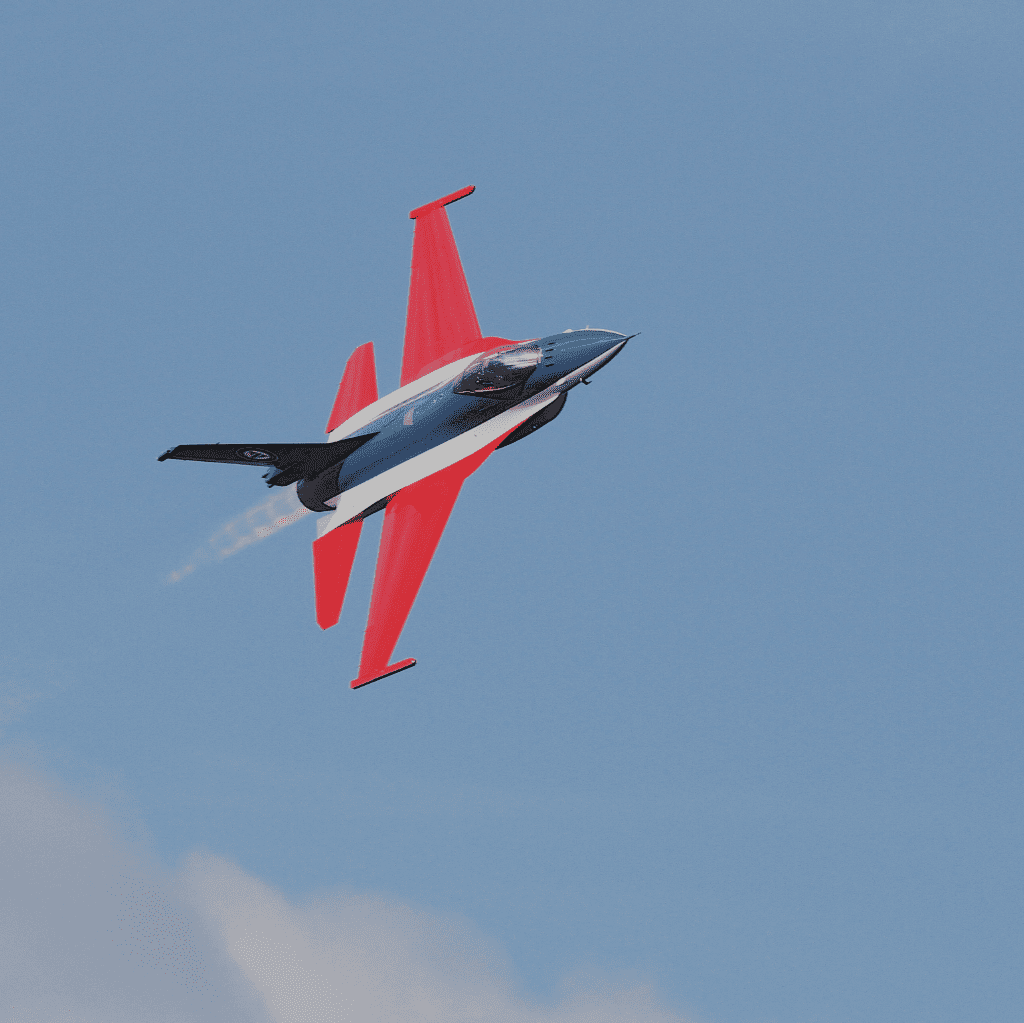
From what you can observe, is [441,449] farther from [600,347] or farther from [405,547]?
[600,347]

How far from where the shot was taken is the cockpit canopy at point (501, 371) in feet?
169

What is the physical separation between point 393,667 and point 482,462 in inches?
291

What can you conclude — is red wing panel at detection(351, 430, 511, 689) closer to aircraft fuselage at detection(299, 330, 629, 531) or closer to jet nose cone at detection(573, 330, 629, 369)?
aircraft fuselage at detection(299, 330, 629, 531)

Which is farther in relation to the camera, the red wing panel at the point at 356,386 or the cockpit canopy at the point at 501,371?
the red wing panel at the point at 356,386

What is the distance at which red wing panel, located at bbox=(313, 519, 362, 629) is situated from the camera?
173 ft

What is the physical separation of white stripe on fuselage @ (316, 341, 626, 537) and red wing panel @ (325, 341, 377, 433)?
262 cm

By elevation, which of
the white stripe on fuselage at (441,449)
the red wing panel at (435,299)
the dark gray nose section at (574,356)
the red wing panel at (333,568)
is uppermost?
the red wing panel at (435,299)

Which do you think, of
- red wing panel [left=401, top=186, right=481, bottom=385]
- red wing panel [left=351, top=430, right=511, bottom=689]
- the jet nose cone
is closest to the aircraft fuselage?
the jet nose cone

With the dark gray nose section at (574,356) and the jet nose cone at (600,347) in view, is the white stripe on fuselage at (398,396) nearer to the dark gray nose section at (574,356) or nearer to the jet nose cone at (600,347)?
the dark gray nose section at (574,356)

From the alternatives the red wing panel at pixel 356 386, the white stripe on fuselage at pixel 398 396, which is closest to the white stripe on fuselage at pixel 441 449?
the white stripe on fuselage at pixel 398 396

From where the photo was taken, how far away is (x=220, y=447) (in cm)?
5112

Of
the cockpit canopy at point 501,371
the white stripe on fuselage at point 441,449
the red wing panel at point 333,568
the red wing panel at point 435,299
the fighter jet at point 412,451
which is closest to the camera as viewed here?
the fighter jet at point 412,451

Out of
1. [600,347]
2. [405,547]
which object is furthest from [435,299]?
[405,547]

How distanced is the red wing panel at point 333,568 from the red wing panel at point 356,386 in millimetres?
4674
